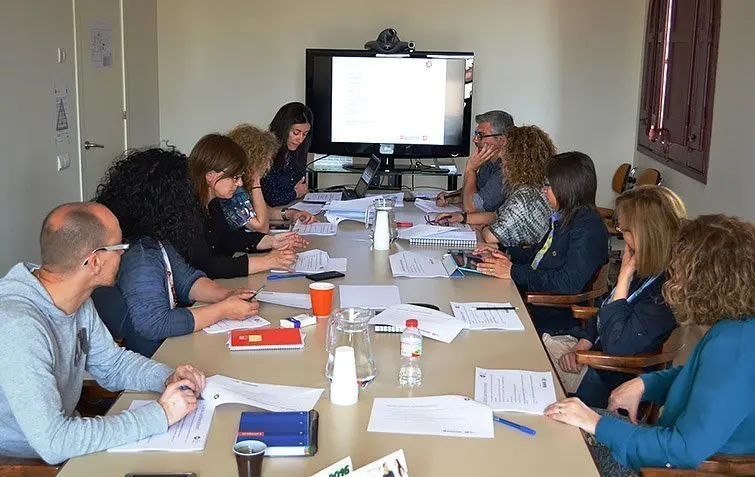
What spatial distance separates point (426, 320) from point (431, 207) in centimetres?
211

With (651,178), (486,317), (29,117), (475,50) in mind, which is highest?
(475,50)

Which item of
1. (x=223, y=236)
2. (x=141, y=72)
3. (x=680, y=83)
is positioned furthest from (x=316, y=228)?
(x=141, y=72)

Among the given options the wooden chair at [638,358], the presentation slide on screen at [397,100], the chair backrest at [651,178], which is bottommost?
the wooden chair at [638,358]

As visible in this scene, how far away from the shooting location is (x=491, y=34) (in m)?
6.31

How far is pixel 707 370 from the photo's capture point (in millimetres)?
1803

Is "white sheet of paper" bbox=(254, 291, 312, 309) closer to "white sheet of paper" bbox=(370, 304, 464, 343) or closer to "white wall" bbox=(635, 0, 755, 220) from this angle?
"white sheet of paper" bbox=(370, 304, 464, 343)

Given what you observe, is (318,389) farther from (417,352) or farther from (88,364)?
(88,364)

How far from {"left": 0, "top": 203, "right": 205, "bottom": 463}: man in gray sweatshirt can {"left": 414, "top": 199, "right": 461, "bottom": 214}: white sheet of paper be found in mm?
2560

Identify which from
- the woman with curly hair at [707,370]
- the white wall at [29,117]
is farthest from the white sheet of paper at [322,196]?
the woman with curly hair at [707,370]

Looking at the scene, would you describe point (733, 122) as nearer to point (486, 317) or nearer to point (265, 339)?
point (486, 317)

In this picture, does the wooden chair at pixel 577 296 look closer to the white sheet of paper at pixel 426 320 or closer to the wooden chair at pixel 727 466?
the white sheet of paper at pixel 426 320

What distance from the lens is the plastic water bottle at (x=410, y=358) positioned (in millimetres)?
2014

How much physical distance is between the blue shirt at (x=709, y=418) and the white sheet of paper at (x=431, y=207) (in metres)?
2.57

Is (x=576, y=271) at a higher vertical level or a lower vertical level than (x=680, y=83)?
lower
